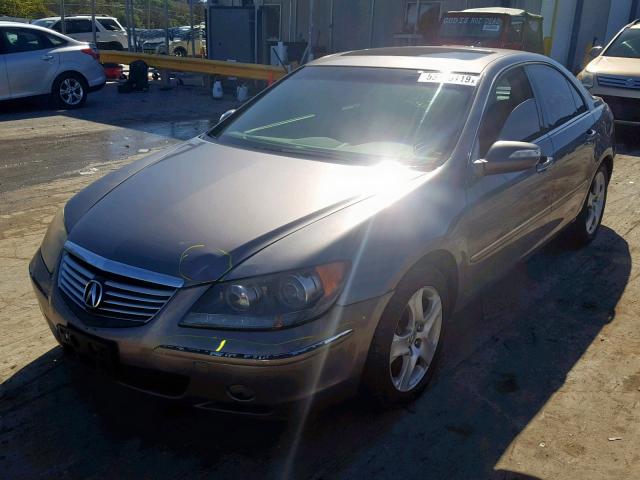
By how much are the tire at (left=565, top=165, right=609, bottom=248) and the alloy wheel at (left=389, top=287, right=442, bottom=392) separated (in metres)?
2.44

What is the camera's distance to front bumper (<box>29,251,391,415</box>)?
97.6 inches

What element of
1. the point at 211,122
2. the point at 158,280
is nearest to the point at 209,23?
the point at 211,122

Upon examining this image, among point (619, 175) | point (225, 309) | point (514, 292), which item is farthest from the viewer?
point (619, 175)

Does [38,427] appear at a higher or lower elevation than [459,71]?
lower

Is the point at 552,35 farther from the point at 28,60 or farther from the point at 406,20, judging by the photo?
the point at 28,60

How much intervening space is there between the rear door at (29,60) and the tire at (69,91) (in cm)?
18

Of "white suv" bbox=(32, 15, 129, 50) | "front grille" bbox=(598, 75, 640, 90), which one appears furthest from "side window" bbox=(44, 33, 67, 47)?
"white suv" bbox=(32, 15, 129, 50)

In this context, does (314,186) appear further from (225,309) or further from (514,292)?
(514,292)

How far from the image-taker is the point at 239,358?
2.46 meters

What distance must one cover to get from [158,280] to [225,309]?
30 cm

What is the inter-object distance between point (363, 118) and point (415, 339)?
4.44ft

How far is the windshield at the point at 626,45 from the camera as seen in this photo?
1103 centimetres

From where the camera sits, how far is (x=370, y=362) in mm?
2812

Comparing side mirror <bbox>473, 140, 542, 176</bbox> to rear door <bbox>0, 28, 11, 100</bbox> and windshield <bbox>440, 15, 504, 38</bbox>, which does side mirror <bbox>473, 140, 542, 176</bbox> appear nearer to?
rear door <bbox>0, 28, 11, 100</bbox>
